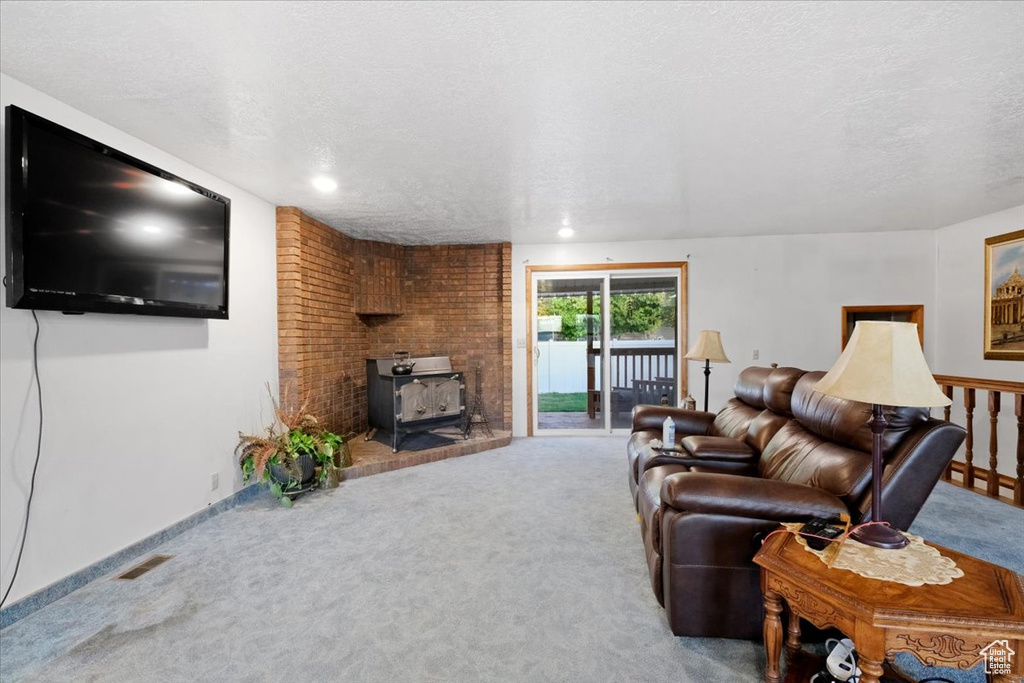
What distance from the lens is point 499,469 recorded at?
4.10 metres

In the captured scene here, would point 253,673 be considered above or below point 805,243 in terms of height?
below

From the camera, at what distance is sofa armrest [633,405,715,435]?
342 cm

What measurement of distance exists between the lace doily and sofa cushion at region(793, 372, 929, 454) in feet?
1.35

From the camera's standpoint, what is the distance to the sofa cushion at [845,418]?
1.67 m

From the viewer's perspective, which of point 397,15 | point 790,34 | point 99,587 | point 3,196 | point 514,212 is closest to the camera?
point 397,15

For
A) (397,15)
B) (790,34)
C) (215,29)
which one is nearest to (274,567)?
(215,29)

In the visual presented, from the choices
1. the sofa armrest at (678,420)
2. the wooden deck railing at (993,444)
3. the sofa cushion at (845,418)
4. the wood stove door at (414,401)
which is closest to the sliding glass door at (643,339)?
the sofa armrest at (678,420)

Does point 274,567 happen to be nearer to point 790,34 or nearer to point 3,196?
point 3,196

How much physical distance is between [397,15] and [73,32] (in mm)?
1207

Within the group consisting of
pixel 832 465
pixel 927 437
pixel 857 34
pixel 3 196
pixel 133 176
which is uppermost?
pixel 857 34

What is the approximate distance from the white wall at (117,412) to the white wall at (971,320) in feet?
21.3

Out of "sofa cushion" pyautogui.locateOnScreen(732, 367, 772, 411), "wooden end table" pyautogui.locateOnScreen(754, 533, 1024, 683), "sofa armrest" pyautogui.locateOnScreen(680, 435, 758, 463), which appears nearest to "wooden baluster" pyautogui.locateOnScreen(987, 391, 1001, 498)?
"sofa cushion" pyautogui.locateOnScreen(732, 367, 772, 411)

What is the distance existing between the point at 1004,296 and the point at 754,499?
4.39m

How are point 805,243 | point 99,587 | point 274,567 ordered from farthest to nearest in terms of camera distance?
point 805,243, point 274,567, point 99,587
